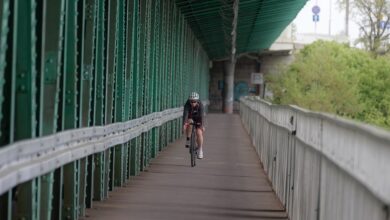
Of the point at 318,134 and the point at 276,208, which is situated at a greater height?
the point at 318,134

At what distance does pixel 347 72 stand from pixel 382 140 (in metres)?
72.8

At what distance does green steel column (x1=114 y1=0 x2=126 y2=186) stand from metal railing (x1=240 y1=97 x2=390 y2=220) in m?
3.16

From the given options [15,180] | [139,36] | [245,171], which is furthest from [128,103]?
[15,180]

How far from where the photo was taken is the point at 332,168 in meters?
7.47

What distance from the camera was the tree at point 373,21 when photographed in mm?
82250

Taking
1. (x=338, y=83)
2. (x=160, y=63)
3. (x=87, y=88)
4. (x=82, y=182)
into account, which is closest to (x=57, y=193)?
(x=82, y=182)

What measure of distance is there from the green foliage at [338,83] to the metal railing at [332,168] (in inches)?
2350

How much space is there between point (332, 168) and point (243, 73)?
85.2 m

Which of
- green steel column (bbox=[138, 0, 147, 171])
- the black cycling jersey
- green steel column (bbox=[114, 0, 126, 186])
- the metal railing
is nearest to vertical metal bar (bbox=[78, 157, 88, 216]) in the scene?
the metal railing

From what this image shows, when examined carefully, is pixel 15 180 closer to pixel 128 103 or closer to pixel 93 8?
pixel 93 8

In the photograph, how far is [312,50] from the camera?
79562 millimetres

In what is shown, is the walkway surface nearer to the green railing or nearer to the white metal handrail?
the green railing

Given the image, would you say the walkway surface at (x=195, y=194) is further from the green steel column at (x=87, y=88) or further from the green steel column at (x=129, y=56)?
the green steel column at (x=129, y=56)

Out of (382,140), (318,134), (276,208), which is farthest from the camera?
(276,208)
